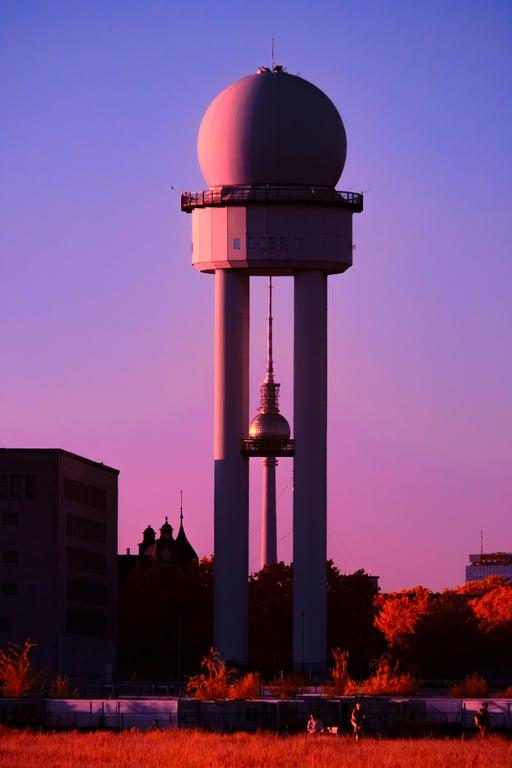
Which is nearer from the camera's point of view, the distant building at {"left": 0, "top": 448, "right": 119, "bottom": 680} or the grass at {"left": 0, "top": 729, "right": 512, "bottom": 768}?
the grass at {"left": 0, "top": 729, "right": 512, "bottom": 768}

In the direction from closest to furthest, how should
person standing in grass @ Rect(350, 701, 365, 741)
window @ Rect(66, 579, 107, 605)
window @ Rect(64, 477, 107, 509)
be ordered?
person standing in grass @ Rect(350, 701, 365, 741), window @ Rect(64, 477, 107, 509), window @ Rect(66, 579, 107, 605)

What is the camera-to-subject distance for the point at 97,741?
3920 inches

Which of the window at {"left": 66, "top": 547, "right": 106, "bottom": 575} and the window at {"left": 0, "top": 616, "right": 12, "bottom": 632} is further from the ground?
the window at {"left": 66, "top": 547, "right": 106, "bottom": 575}

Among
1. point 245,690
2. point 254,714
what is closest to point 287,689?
point 245,690

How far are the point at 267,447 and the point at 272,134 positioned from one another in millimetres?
21979

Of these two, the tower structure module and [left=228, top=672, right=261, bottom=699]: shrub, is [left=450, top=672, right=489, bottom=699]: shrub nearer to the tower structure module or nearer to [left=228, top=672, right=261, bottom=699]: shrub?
[left=228, top=672, right=261, bottom=699]: shrub

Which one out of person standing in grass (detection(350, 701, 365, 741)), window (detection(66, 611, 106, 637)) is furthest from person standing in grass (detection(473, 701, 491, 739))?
window (detection(66, 611, 106, 637))

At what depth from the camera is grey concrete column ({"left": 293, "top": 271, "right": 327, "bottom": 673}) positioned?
171 metres

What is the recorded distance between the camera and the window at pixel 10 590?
18762 centimetres

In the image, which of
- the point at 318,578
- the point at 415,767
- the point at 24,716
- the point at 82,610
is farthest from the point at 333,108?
the point at 415,767

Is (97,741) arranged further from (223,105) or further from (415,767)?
(223,105)

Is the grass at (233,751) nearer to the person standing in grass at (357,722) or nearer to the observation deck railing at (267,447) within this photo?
the person standing in grass at (357,722)

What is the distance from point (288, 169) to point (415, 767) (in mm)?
91953

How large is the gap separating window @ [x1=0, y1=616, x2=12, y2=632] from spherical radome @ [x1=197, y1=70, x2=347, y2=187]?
123 feet
